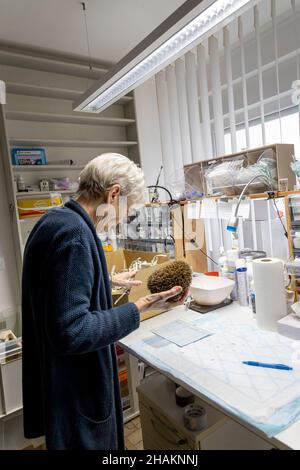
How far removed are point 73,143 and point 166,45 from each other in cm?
135

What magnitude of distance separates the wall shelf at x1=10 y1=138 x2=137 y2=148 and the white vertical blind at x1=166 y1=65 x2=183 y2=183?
0.41 m

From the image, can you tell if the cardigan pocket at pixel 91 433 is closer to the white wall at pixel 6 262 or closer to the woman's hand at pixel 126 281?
the woman's hand at pixel 126 281

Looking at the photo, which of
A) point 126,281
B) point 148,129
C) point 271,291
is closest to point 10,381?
point 126,281

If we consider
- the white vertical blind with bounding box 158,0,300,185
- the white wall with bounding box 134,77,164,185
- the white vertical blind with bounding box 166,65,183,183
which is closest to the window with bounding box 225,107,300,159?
the white vertical blind with bounding box 158,0,300,185

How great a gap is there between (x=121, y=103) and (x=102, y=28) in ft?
2.58

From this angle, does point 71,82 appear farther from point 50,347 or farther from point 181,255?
point 50,347

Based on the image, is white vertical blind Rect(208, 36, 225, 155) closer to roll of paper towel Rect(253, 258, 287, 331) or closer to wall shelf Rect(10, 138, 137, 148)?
wall shelf Rect(10, 138, 137, 148)

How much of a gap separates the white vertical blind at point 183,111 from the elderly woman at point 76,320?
Result: 5.58ft

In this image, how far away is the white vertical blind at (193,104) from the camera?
8.28 feet

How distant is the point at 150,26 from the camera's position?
2.34 metres

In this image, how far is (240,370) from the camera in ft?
3.17

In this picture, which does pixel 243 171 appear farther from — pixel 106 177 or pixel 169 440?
pixel 169 440

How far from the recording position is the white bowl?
1.47 meters

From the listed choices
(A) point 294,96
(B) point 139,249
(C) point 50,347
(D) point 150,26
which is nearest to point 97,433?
(C) point 50,347
